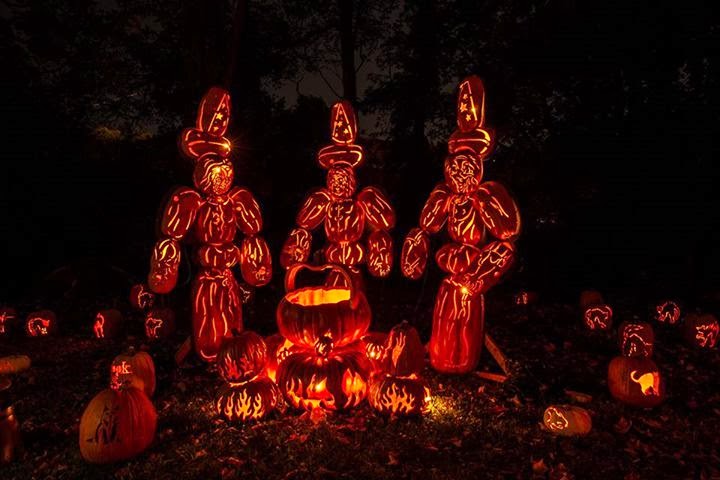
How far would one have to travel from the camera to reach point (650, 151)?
10.3 m

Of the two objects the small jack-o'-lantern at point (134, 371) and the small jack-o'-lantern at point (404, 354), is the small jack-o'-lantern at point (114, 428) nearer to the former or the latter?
the small jack-o'-lantern at point (134, 371)

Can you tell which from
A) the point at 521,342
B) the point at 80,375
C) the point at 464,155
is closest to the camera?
the point at 464,155

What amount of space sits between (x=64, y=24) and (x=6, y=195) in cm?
453

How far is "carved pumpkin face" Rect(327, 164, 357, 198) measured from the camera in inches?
261

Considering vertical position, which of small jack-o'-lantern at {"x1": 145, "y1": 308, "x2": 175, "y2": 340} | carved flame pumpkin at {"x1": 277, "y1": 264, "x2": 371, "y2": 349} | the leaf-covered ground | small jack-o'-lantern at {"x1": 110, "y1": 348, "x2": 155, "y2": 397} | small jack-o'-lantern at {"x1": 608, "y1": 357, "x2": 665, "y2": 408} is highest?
carved flame pumpkin at {"x1": 277, "y1": 264, "x2": 371, "y2": 349}

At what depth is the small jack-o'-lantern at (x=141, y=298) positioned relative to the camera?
930 cm

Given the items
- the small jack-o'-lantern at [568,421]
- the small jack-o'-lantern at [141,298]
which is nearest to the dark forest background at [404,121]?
the small jack-o'-lantern at [141,298]

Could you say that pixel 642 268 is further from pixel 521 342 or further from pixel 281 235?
pixel 281 235

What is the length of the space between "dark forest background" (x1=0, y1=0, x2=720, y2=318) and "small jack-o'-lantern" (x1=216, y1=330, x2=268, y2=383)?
17.2 feet

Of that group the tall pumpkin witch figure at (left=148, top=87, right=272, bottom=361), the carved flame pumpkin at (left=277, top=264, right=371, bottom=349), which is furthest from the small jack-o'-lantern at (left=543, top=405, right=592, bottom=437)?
the tall pumpkin witch figure at (left=148, top=87, right=272, bottom=361)

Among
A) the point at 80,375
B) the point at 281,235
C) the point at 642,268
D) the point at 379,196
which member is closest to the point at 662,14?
the point at 642,268

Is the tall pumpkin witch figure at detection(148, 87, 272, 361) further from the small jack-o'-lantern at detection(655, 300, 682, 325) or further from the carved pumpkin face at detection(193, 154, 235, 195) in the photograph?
the small jack-o'-lantern at detection(655, 300, 682, 325)

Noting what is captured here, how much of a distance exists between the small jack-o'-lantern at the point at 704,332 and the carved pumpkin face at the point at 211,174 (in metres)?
7.18

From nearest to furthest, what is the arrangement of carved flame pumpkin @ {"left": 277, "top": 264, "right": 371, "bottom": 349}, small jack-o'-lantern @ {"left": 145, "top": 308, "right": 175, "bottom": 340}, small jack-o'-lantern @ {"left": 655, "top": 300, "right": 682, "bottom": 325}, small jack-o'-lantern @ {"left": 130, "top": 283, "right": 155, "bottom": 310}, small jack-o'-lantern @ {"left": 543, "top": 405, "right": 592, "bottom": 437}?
small jack-o'-lantern @ {"left": 543, "top": 405, "right": 592, "bottom": 437}
carved flame pumpkin @ {"left": 277, "top": 264, "right": 371, "bottom": 349}
small jack-o'-lantern @ {"left": 145, "top": 308, "right": 175, "bottom": 340}
small jack-o'-lantern @ {"left": 655, "top": 300, "right": 682, "bottom": 325}
small jack-o'-lantern @ {"left": 130, "top": 283, "right": 155, "bottom": 310}
